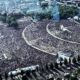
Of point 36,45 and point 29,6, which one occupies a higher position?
point 29,6

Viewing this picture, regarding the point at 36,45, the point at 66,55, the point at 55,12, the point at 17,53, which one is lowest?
the point at 17,53

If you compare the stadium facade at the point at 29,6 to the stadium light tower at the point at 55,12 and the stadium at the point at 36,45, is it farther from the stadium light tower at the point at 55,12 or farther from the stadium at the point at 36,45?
the stadium at the point at 36,45

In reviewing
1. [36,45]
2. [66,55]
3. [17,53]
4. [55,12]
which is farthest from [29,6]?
[66,55]

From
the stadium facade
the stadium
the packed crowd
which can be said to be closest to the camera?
the stadium

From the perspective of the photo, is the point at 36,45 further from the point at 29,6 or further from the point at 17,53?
the point at 29,6

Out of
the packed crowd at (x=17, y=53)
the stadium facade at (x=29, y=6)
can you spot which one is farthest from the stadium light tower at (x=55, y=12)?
the packed crowd at (x=17, y=53)

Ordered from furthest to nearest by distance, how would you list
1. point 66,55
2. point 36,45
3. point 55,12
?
point 55,12
point 36,45
point 66,55

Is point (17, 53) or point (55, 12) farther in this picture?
point (55, 12)

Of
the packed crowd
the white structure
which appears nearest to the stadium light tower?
the packed crowd

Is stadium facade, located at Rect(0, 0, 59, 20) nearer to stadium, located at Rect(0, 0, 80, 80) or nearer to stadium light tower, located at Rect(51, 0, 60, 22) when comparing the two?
stadium light tower, located at Rect(51, 0, 60, 22)

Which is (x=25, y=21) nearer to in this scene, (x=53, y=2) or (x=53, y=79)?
(x=53, y=2)

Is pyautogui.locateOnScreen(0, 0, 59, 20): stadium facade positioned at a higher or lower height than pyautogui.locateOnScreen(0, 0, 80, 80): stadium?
higher

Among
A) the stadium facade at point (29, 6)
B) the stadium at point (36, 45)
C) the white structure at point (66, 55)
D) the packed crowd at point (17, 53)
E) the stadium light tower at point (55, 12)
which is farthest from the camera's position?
the stadium facade at point (29, 6)
